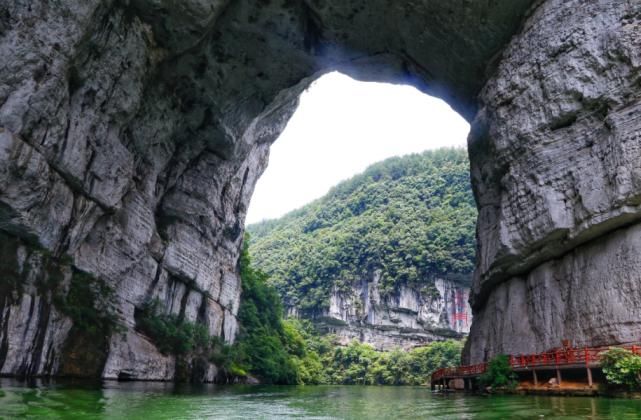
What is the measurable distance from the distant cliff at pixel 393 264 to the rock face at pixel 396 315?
0.18m

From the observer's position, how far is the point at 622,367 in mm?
13562

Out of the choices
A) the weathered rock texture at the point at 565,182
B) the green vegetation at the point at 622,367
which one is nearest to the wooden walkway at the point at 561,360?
the green vegetation at the point at 622,367

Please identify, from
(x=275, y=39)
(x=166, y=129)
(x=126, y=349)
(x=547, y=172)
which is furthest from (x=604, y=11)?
(x=126, y=349)

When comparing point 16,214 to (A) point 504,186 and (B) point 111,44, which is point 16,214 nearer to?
(B) point 111,44

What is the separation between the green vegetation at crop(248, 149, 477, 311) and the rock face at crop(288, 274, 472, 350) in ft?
6.41

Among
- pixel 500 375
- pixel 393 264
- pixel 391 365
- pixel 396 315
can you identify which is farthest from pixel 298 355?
pixel 500 375

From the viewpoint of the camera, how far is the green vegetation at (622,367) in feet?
43.9

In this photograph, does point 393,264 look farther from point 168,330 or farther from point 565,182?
point 565,182

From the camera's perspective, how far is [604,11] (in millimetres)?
18641

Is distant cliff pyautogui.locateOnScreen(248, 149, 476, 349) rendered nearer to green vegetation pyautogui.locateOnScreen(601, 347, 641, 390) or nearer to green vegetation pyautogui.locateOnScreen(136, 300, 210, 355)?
green vegetation pyautogui.locateOnScreen(136, 300, 210, 355)

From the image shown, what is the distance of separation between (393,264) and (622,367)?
8217 cm

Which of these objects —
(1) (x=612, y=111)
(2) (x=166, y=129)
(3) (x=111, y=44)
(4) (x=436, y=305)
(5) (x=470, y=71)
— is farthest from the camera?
(4) (x=436, y=305)

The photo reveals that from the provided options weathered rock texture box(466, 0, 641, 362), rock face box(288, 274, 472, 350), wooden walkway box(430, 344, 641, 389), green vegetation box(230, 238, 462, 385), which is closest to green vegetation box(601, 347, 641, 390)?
wooden walkway box(430, 344, 641, 389)

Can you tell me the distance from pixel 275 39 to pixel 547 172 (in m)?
15.3
